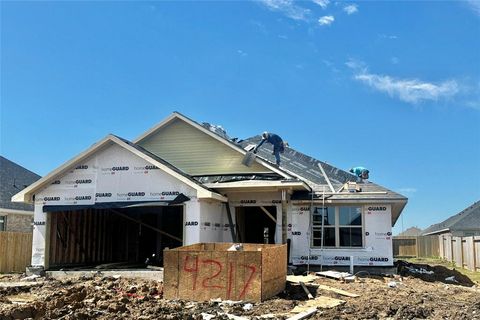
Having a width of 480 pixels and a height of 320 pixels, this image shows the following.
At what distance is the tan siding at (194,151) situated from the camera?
20.0 meters

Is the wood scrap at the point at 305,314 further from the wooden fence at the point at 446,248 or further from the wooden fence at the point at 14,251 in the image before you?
the wooden fence at the point at 446,248

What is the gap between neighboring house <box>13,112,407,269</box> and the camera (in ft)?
57.6

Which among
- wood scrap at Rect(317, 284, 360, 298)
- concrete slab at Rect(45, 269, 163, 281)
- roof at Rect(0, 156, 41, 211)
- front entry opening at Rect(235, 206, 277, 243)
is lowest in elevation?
wood scrap at Rect(317, 284, 360, 298)

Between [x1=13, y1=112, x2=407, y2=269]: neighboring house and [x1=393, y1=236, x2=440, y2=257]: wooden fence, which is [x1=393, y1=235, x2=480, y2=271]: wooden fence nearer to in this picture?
[x1=393, y1=236, x2=440, y2=257]: wooden fence

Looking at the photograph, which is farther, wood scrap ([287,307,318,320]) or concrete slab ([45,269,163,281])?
concrete slab ([45,269,163,281])

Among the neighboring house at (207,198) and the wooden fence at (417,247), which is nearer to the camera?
the neighboring house at (207,198)

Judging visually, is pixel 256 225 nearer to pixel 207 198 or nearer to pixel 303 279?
pixel 207 198

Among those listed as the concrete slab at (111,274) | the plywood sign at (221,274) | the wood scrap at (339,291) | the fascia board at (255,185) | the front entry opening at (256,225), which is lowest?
the wood scrap at (339,291)

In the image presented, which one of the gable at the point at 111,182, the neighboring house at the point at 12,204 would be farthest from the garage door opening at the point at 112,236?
the neighboring house at the point at 12,204

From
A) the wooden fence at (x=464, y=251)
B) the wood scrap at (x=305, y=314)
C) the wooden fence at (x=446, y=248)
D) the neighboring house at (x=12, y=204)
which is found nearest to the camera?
the wood scrap at (x=305, y=314)

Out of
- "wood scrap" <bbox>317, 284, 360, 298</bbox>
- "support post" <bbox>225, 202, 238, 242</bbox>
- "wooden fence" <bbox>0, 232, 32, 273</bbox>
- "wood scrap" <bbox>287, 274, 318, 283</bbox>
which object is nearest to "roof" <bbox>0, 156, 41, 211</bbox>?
"wooden fence" <bbox>0, 232, 32, 273</bbox>

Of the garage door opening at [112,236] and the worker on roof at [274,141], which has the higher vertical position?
the worker on roof at [274,141]

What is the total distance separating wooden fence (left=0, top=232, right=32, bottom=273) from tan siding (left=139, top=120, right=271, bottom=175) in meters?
6.47

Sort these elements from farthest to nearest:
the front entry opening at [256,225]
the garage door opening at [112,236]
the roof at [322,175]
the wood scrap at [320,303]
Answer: the front entry opening at [256,225], the garage door opening at [112,236], the roof at [322,175], the wood scrap at [320,303]
